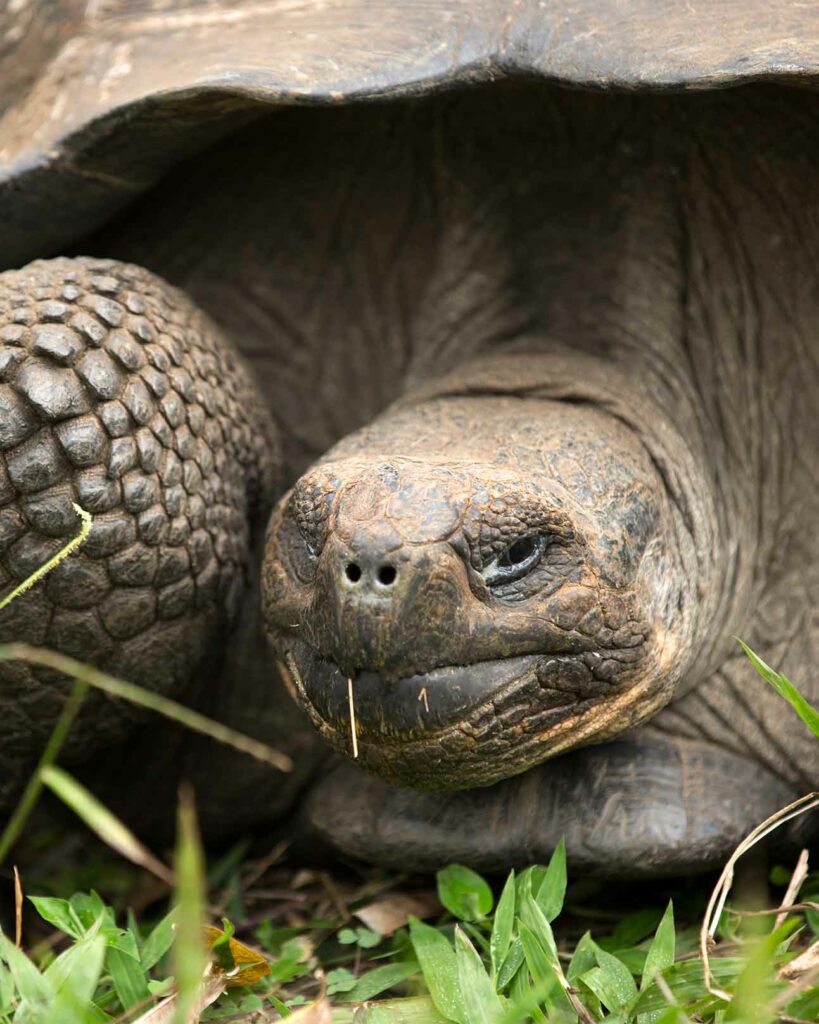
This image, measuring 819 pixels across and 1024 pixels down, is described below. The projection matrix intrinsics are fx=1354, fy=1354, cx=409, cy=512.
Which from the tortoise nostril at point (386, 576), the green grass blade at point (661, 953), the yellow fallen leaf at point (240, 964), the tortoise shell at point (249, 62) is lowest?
the green grass blade at point (661, 953)

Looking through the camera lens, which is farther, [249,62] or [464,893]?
[249,62]

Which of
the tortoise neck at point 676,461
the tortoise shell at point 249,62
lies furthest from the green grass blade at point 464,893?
the tortoise shell at point 249,62

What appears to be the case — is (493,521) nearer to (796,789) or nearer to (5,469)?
(5,469)

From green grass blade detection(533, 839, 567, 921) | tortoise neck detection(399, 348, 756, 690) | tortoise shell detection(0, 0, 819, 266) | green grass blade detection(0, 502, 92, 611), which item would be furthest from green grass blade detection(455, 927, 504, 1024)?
tortoise shell detection(0, 0, 819, 266)

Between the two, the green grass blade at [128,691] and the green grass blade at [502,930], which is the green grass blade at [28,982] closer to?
the green grass blade at [128,691]

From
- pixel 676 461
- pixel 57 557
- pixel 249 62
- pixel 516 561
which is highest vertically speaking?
pixel 249 62

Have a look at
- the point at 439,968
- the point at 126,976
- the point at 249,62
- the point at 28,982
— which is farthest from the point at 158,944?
the point at 249,62

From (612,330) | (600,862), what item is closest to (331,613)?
(600,862)

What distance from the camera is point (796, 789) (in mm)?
2188

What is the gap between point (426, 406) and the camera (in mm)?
2268

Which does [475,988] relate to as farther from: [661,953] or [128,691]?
[128,691]

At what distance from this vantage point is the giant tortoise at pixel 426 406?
1808 mm

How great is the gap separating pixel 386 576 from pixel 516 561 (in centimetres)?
21

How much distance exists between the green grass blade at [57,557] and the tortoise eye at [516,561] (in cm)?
55
